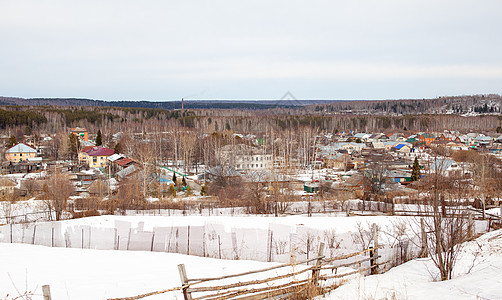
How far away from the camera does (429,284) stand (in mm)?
4293

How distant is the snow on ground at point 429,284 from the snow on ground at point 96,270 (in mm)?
3148

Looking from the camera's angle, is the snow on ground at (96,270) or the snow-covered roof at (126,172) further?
the snow-covered roof at (126,172)

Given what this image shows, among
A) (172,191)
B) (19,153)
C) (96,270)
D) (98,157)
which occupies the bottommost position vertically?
(172,191)

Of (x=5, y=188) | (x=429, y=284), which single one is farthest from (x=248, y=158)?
(x=429, y=284)

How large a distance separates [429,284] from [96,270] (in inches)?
258

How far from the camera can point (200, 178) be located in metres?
23.7

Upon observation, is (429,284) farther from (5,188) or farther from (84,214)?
(5,188)

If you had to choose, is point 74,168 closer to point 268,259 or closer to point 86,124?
point 268,259

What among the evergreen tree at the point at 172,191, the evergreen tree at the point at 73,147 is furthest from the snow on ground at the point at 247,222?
the evergreen tree at the point at 73,147

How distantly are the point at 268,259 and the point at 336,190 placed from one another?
1087 cm

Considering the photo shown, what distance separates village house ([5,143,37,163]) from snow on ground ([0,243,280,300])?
23207 mm

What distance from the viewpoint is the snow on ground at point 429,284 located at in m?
3.76

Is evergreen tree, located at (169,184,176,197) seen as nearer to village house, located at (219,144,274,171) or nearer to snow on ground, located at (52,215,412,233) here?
snow on ground, located at (52,215,412,233)

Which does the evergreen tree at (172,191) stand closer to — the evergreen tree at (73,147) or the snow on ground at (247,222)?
the snow on ground at (247,222)
